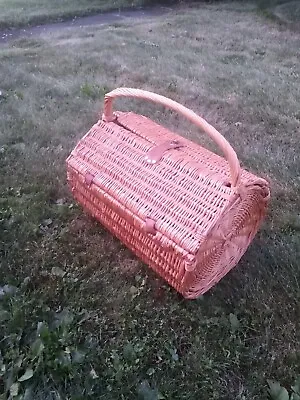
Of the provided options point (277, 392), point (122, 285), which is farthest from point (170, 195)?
point (277, 392)

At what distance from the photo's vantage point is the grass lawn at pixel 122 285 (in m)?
1.58

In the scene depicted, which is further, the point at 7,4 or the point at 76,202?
the point at 7,4

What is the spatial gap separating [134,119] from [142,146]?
25cm

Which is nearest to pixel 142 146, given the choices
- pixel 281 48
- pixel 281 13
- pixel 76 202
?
pixel 76 202

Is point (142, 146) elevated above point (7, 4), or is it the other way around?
point (142, 146)

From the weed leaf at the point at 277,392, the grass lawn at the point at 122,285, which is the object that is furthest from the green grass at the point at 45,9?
the weed leaf at the point at 277,392

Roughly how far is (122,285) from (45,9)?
5.15m

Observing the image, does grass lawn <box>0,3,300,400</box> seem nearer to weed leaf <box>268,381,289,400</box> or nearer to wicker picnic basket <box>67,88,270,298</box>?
weed leaf <box>268,381,289,400</box>

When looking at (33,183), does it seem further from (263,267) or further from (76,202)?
(263,267)

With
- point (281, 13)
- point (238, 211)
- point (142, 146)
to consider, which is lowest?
point (281, 13)

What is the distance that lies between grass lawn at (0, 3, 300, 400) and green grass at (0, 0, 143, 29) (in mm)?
2103

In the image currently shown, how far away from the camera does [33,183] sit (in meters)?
2.54

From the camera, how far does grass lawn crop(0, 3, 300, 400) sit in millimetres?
1577

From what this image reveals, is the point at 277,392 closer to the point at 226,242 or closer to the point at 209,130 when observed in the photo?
the point at 226,242
